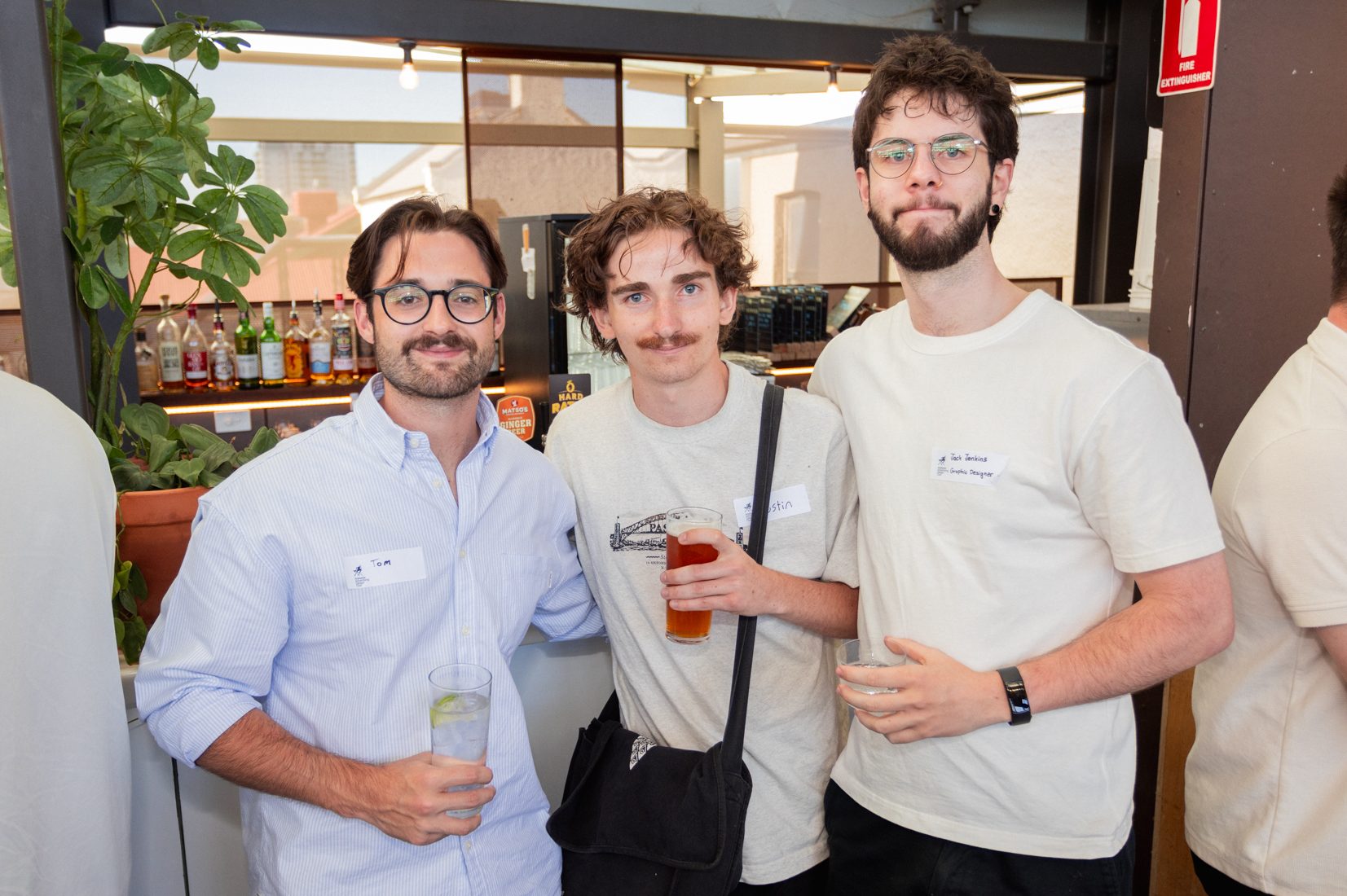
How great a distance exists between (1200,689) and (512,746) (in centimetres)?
113

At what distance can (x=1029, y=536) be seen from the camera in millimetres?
1469

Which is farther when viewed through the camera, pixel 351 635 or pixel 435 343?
pixel 435 343

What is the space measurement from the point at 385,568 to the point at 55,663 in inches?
19.1

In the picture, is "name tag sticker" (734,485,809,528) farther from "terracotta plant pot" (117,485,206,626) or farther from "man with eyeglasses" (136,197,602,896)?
"terracotta plant pot" (117,485,206,626)

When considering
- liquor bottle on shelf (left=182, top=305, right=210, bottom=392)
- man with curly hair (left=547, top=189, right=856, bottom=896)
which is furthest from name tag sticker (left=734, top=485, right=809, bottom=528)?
liquor bottle on shelf (left=182, top=305, right=210, bottom=392)

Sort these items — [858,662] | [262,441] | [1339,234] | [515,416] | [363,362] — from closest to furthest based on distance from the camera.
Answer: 1. [858,662]
2. [1339,234]
3. [262,441]
4. [515,416]
5. [363,362]

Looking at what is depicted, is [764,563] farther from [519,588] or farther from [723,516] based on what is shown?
[519,588]

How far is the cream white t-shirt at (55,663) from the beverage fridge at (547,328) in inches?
83.6

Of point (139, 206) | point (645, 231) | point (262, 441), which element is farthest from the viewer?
point (262, 441)

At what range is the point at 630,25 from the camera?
488 cm

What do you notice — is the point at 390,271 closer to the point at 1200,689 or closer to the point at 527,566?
the point at 527,566

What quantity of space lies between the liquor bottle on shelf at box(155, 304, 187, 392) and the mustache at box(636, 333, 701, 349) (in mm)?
3434

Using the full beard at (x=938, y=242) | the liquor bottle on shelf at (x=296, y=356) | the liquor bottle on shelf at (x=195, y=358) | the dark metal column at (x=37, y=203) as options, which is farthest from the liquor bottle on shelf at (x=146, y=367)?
the full beard at (x=938, y=242)

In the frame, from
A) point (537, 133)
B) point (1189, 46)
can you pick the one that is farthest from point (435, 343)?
point (537, 133)
